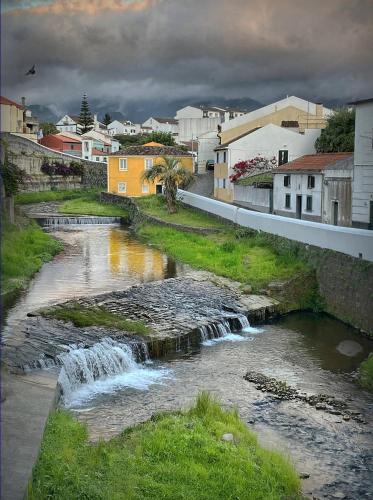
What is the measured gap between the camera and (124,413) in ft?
33.4

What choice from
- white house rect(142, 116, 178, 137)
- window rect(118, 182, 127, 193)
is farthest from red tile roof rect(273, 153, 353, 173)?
white house rect(142, 116, 178, 137)

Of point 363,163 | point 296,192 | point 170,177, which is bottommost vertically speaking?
point 296,192

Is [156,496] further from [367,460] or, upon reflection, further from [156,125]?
[156,125]

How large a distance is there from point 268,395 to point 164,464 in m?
3.70

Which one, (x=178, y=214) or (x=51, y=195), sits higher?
(x=51, y=195)

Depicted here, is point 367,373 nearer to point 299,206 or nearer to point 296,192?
point 299,206

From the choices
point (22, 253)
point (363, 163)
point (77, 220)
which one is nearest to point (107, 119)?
point (77, 220)

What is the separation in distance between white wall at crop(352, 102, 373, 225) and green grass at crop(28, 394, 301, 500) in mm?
11519

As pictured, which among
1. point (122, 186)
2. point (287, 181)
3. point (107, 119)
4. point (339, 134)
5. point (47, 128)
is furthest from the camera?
point (107, 119)

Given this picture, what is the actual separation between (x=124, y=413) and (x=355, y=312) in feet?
25.4

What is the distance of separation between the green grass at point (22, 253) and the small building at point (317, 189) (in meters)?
9.43

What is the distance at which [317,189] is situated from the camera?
23.6 meters

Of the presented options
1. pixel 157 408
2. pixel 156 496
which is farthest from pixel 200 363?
pixel 156 496

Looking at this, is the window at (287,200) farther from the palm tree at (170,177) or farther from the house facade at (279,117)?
the house facade at (279,117)
